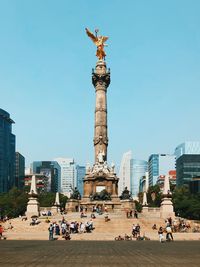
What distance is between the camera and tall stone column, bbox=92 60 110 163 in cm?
8419

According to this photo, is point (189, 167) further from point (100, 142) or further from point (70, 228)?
point (70, 228)

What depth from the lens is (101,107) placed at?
86.2m

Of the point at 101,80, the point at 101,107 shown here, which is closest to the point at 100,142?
the point at 101,107

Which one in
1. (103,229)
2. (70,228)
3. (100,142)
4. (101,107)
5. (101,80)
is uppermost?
(101,80)

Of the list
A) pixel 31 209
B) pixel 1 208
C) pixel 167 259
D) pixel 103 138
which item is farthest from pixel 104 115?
pixel 167 259

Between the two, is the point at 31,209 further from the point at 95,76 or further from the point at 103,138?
the point at 95,76

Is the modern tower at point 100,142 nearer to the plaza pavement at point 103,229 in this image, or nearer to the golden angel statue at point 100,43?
the golden angel statue at point 100,43

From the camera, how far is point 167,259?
22.2m

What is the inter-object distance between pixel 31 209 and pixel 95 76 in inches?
1074

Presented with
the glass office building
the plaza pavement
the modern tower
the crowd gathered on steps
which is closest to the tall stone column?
the modern tower

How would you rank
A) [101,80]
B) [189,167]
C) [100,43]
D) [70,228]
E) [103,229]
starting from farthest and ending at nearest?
[189,167] < [100,43] < [101,80] < [103,229] < [70,228]

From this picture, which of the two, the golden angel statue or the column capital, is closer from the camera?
the column capital

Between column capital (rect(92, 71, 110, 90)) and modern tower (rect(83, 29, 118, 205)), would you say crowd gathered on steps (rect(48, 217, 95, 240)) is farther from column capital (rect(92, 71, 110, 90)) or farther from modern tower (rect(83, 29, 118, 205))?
column capital (rect(92, 71, 110, 90))

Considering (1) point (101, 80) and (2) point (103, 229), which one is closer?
(2) point (103, 229)
